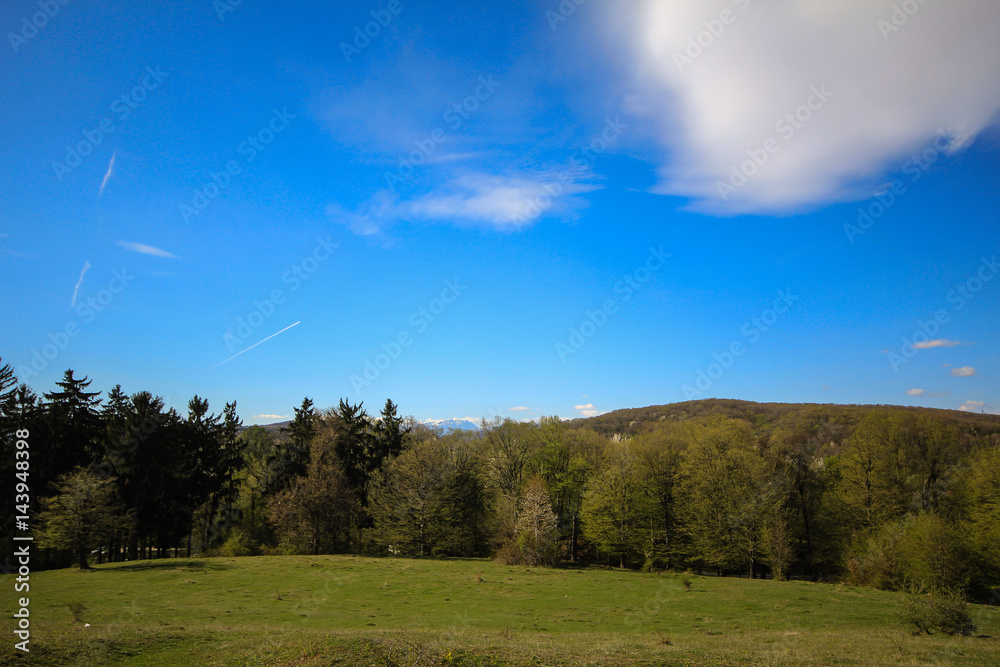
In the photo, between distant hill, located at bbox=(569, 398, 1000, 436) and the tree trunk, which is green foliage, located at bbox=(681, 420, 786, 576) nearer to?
distant hill, located at bbox=(569, 398, 1000, 436)

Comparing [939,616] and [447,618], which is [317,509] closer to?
[447,618]

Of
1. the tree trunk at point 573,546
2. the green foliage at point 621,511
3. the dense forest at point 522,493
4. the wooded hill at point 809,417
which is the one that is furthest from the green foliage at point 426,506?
the wooded hill at point 809,417

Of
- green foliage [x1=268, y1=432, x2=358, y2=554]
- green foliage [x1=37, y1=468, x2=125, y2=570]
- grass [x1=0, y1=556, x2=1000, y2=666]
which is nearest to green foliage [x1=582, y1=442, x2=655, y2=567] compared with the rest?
grass [x1=0, y1=556, x2=1000, y2=666]

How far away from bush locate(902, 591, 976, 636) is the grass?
0.81 meters

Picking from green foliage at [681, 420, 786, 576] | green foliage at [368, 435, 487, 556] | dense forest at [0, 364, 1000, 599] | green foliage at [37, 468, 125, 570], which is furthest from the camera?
green foliage at [368, 435, 487, 556]

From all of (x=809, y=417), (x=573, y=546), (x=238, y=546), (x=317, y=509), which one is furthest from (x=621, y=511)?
(x=809, y=417)

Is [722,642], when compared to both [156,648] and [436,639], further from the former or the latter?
[156,648]

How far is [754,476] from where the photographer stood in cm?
4516

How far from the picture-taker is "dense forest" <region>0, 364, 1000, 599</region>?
38812mm

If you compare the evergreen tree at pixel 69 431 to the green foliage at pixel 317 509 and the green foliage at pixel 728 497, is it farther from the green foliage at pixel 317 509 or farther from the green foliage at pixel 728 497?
the green foliage at pixel 728 497

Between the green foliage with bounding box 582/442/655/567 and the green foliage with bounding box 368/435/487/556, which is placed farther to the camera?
the green foliage with bounding box 368/435/487/556

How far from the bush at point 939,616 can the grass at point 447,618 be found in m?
0.81

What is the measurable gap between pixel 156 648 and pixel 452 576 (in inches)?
936

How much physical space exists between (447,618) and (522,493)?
2890 centimetres
